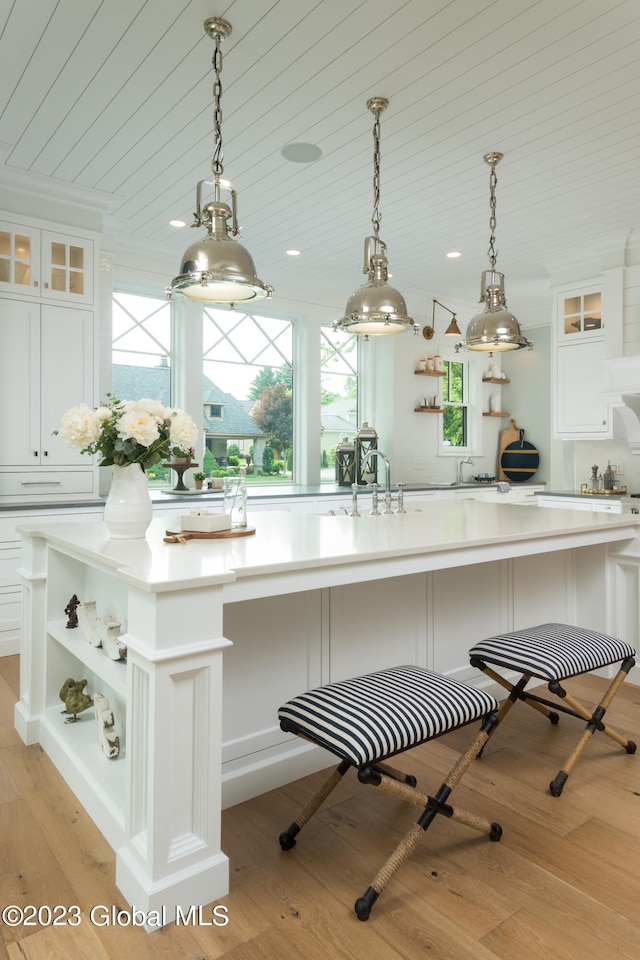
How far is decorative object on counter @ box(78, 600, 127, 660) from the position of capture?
6.27 ft

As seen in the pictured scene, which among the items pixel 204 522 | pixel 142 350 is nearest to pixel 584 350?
pixel 142 350

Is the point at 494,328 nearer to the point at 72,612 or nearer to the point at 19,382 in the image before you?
the point at 72,612

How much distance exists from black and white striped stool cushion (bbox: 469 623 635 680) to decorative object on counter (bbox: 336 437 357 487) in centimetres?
328

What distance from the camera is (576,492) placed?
550 cm

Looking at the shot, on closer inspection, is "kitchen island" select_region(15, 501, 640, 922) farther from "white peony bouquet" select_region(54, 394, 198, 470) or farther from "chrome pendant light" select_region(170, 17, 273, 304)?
"chrome pendant light" select_region(170, 17, 273, 304)

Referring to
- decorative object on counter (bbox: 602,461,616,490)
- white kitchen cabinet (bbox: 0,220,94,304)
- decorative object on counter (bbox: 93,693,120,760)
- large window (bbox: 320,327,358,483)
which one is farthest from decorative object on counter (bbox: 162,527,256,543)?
decorative object on counter (bbox: 602,461,616,490)

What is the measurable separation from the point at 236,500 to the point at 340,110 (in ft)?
6.58

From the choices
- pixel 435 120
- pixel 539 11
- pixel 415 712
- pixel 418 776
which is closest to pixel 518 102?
pixel 435 120

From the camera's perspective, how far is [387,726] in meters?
1.58

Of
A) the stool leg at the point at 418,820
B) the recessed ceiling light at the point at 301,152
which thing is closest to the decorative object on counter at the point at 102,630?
the stool leg at the point at 418,820

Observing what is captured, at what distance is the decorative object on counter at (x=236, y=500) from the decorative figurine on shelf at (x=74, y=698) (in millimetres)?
857

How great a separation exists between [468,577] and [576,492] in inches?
122

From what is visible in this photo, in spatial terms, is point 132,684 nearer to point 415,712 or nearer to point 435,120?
point 415,712

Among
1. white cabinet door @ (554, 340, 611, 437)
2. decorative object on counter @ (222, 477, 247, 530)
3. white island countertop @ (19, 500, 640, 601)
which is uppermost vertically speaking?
white cabinet door @ (554, 340, 611, 437)
